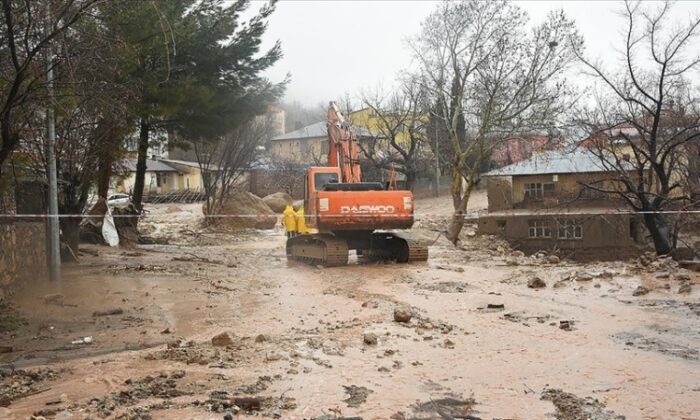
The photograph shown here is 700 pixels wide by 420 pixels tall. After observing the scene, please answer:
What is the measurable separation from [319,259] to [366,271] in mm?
1892

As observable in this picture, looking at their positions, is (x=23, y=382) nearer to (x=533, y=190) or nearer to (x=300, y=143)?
(x=533, y=190)

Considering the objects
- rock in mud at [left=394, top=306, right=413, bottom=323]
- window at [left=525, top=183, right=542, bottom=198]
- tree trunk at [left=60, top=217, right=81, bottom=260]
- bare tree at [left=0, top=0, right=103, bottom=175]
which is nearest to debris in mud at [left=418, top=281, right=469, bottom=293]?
rock in mud at [left=394, top=306, right=413, bottom=323]

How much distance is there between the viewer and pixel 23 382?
609cm

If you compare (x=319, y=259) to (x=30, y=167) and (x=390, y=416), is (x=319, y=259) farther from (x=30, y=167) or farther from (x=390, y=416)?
(x=390, y=416)

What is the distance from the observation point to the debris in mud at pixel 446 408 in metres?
5.15

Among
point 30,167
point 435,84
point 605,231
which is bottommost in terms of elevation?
point 605,231

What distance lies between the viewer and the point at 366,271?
16.3m

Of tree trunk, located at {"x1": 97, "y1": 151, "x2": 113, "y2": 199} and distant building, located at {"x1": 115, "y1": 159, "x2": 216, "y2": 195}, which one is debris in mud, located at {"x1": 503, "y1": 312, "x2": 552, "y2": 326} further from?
distant building, located at {"x1": 115, "y1": 159, "x2": 216, "y2": 195}

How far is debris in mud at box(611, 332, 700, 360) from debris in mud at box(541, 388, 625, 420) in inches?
91.3

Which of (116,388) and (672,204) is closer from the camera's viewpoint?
(116,388)

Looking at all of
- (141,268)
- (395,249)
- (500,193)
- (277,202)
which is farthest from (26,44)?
(277,202)

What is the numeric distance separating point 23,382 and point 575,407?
5061mm

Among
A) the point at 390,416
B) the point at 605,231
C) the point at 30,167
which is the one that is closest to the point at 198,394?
the point at 390,416

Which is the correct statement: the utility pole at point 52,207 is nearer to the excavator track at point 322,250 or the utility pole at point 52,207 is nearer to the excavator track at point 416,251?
the excavator track at point 322,250
